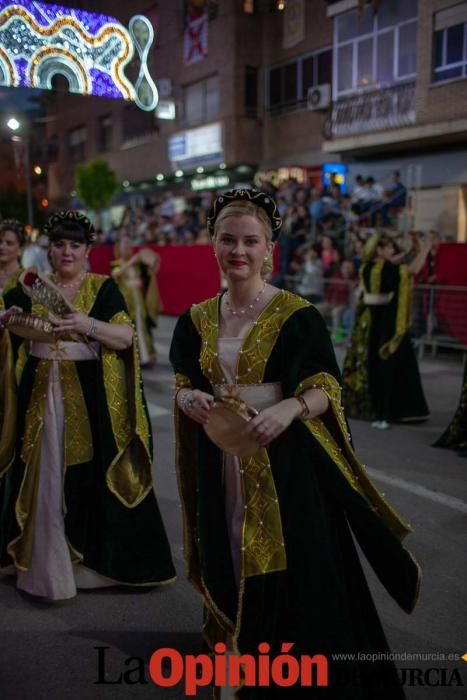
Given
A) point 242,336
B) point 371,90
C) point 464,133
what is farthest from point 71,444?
point 371,90

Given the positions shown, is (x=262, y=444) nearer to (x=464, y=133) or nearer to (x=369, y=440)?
(x=369, y=440)

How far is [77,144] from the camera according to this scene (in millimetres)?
37906

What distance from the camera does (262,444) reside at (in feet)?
7.55

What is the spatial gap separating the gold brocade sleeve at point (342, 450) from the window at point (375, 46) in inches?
675

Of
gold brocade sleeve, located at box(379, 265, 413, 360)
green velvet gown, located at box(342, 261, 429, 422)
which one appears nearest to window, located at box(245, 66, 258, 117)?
green velvet gown, located at box(342, 261, 429, 422)

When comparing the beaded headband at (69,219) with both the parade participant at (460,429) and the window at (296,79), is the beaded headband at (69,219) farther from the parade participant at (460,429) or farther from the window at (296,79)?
the window at (296,79)

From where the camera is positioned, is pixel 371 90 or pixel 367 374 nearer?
pixel 367 374

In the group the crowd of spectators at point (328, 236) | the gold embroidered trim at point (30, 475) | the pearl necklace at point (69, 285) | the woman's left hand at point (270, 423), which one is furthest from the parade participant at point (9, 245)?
the crowd of spectators at point (328, 236)

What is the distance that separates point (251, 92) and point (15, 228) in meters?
22.2

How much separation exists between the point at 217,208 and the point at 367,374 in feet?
17.7

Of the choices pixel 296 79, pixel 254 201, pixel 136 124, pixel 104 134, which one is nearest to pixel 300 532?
pixel 254 201

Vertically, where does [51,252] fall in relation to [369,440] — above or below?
above

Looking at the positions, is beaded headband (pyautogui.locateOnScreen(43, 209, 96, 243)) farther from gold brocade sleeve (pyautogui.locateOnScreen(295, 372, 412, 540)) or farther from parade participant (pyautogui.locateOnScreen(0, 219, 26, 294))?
gold brocade sleeve (pyautogui.locateOnScreen(295, 372, 412, 540))

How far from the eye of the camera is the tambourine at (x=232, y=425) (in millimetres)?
2301
